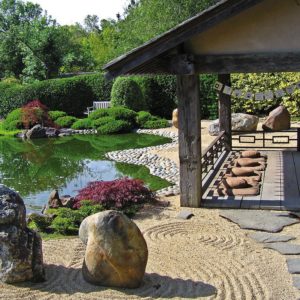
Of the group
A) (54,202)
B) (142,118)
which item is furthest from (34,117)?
(54,202)

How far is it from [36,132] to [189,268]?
1771 cm

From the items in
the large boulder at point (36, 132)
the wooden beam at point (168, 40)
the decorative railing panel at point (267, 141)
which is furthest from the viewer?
the large boulder at point (36, 132)

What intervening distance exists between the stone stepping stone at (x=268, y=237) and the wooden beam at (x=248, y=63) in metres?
2.59

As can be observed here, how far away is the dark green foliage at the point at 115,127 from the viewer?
2280 cm

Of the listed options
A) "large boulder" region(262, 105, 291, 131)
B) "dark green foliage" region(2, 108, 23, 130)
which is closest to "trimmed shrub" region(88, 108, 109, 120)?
"dark green foliage" region(2, 108, 23, 130)

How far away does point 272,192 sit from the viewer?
952 centimetres

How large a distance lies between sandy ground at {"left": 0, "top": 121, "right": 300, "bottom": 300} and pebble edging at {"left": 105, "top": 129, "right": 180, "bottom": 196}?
3.03 metres

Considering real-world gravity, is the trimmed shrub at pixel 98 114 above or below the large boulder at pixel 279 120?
above

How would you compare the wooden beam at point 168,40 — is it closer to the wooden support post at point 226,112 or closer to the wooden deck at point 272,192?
the wooden deck at point 272,192

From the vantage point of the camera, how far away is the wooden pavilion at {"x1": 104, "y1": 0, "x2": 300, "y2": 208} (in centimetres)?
793

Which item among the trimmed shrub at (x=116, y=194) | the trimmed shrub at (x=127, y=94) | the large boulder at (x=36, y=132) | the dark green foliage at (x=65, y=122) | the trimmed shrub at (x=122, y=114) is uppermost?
the trimmed shrub at (x=127, y=94)

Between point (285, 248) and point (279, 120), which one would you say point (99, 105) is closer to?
point (279, 120)

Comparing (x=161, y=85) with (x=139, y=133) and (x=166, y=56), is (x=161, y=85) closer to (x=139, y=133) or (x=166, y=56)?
(x=139, y=133)

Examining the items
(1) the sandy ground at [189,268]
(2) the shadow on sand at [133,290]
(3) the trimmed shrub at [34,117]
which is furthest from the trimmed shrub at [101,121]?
(2) the shadow on sand at [133,290]
